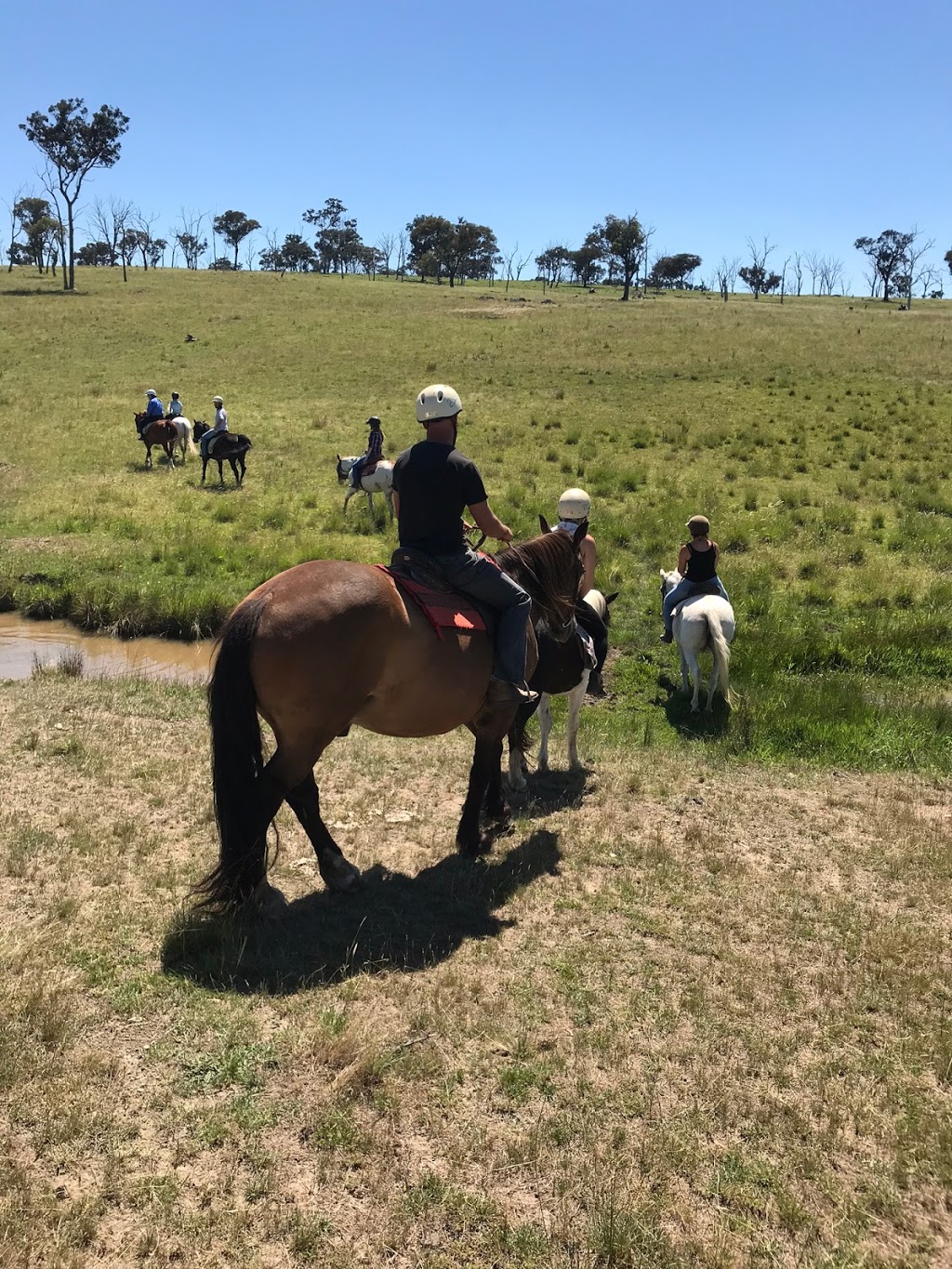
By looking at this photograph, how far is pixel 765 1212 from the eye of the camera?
331 cm

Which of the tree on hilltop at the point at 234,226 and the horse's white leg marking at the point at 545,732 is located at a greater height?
the tree on hilltop at the point at 234,226

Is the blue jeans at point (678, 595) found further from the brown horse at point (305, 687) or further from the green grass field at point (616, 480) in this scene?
the brown horse at point (305, 687)

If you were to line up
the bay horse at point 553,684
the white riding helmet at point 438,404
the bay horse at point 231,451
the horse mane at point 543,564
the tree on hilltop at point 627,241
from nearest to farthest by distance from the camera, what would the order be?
1. the white riding helmet at point 438,404
2. the horse mane at point 543,564
3. the bay horse at point 553,684
4. the bay horse at point 231,451
5. the tree on hilltop at point 627,241

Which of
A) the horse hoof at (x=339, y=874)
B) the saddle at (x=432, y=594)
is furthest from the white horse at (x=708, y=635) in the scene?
the horse hoof at (x=339, y=874)

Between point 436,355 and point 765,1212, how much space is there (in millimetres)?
40824

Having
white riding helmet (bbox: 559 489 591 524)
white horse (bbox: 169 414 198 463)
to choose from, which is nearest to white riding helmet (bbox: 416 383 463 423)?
white riding helmet (bbox: 559 489 591 524)

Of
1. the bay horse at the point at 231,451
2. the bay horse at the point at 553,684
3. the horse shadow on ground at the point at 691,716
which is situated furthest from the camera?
the bay horse at the point at 231,451

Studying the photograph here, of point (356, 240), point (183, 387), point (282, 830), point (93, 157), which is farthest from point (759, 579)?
point (356, 240)

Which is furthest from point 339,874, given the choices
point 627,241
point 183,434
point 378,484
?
point 627,241

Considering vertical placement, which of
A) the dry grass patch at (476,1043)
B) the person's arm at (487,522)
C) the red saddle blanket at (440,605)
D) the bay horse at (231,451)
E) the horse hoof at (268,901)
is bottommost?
the dry grass patch at (476,1043)

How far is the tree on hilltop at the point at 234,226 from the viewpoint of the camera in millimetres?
110438

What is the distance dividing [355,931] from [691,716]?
624 cm

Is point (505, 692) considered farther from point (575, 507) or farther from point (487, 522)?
point (575, 507)

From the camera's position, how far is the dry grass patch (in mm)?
3199
